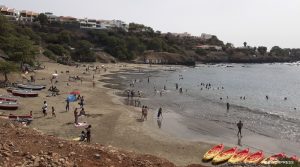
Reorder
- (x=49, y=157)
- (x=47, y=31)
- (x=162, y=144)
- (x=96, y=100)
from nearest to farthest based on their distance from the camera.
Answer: (x=49, y=157) < (x=162, y=144) < (x=96, y=100) < (x=47, y=31)

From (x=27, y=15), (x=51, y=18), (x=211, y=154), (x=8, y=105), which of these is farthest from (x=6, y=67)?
(x=51, y=18)

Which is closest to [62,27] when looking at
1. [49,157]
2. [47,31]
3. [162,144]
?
[47,31]

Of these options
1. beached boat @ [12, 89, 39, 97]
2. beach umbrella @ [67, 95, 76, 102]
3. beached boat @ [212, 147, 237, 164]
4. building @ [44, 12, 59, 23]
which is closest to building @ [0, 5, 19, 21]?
building @ [44, 12, 59, 23]

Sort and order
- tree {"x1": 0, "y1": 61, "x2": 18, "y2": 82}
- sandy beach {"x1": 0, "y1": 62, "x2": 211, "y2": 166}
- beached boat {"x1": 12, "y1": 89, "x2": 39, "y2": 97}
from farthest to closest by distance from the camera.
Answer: tree {"x1": 0, "y1": 61, "x2": 18, "y2": 82}, beached boat {"x1": 12, "y1": 89, "x2": 39, "y2": 97}, sandy beach {"x1": 0, "y1": 62, "x2": 211, "y2": 166}

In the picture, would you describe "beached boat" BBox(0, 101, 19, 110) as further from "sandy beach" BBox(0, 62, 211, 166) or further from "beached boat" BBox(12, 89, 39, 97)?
"beached boat" BBox(12, 89, 39, 97)

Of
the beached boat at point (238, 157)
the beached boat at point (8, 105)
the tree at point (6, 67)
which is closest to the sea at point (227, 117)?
the beached boat at point (238, 157)

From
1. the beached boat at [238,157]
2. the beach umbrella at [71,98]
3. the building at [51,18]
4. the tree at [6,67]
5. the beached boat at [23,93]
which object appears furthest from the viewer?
the building at [51,18]

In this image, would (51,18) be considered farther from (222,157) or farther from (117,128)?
(222,157)

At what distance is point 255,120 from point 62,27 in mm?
122541

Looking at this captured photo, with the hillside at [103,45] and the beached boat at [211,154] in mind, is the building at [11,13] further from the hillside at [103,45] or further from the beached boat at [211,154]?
the beached boat at [211,154]

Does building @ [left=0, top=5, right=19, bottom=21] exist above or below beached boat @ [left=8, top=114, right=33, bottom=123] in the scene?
above

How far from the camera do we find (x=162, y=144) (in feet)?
94.0

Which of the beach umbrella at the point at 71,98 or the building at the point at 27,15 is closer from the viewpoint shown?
the beach umbrella at the point at 71,98

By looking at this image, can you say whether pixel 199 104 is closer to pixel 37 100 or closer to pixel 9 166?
pixel 37 100
